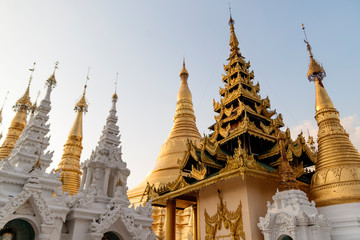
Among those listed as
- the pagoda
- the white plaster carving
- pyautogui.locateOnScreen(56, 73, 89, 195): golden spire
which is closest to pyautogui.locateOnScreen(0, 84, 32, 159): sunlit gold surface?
pyautogui.locateOnScreen(56, 73, 89, 195): golden spire

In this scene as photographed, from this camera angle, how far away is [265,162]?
35.3ft

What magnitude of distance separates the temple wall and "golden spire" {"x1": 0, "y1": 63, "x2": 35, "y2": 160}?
12.3 metres

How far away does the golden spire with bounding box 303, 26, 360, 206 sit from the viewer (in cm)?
842

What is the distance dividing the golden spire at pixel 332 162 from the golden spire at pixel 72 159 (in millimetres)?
14421

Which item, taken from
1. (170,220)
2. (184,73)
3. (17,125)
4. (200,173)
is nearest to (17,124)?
(17,125)

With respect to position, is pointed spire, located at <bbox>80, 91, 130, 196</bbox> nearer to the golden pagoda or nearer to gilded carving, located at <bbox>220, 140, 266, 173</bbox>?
gilded carving, located at <bbox>220, 140, 266, 173</bbox>

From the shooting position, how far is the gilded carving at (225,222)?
8.60 meters

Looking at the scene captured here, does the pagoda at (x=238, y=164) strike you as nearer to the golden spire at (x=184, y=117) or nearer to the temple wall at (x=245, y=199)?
the temple wall at (x=245, y=199)

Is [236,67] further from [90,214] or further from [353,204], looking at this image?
[90,214]

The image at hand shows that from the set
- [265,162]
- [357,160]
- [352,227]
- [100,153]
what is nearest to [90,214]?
[100,153]

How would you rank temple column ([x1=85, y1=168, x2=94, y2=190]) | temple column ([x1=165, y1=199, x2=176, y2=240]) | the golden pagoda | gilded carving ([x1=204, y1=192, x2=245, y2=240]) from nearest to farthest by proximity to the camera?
gilded carving ([x1=204, y1=192, x2=245, y2=240]), temple column ([x1=85, y1=168, x2=94, y2=190]), temple column ([x1=165, y1=199, x2=176, y2=240]), the golden pagoda

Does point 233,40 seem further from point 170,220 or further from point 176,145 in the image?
point 170,220

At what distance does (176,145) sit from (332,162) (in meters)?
10.5

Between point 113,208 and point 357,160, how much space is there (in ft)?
26.7
